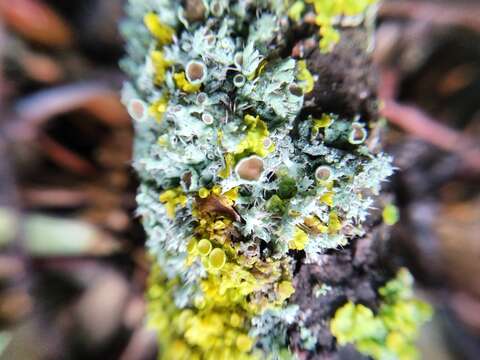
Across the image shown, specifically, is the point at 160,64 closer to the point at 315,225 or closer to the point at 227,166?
the point at 227,166

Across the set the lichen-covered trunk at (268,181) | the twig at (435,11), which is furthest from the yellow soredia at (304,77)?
the twig at (435,11)

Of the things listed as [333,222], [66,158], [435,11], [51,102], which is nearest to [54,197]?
[66,158]

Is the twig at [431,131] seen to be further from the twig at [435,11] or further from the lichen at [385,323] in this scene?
the lichen at [385,323]

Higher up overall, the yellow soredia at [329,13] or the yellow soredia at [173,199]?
the yellow soredia at [329,13]

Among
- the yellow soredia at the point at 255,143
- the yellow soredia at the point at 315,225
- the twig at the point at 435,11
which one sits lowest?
the yellow soredia at the point at 315,225

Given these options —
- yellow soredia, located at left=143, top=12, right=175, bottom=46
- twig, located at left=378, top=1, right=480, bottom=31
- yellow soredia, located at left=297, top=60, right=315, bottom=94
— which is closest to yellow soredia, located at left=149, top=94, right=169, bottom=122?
yellow soredia, located at left=143, top=12, right=175, bottom=46

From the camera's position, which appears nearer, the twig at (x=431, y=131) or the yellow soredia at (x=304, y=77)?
the yellow soredia at (x=304, y=77)

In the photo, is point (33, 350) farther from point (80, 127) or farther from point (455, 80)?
point (455, 80)

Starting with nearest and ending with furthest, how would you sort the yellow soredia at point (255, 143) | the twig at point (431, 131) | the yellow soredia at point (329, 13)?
the yellow soredia at point (255, 143) → the yellow soredia at point (329, 13) → the twig at point (431, 131)
